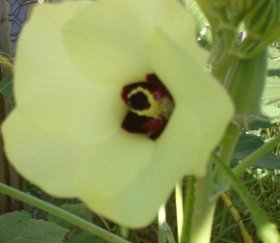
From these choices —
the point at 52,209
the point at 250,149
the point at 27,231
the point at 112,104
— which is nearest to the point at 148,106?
the point at 112,104

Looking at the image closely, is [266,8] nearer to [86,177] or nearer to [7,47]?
[86,177]

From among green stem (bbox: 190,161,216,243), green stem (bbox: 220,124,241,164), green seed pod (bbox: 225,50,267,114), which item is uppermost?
green seed pod (bbox: 225,50,267,114)

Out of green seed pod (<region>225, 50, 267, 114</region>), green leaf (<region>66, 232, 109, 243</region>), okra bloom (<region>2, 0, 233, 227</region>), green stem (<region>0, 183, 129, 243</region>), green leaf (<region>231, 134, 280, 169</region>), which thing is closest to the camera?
okra bloom (<region>2, 0, 233, 227</region>)

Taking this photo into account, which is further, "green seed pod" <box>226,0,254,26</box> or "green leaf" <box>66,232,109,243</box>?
"green leaf" <box>66,232,109,243</box>

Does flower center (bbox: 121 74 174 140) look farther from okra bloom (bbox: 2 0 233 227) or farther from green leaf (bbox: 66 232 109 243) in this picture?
green leaf (bbox: 66 232 109 243)

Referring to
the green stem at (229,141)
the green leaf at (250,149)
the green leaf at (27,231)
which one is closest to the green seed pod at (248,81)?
the green stem at (229,141)

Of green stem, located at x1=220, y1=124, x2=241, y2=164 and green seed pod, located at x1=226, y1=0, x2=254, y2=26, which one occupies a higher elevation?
green seed pod, located at x1=226, y1=0, x2=254, y2=26

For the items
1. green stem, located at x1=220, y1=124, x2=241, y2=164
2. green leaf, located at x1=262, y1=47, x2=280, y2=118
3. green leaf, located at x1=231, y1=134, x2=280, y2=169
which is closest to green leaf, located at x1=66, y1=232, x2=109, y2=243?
green leaf, located at x1=231, y1=134, x2=280, y2=169

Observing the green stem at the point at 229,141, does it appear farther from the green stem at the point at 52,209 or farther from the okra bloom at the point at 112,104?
the green stem at the point at 52,209
